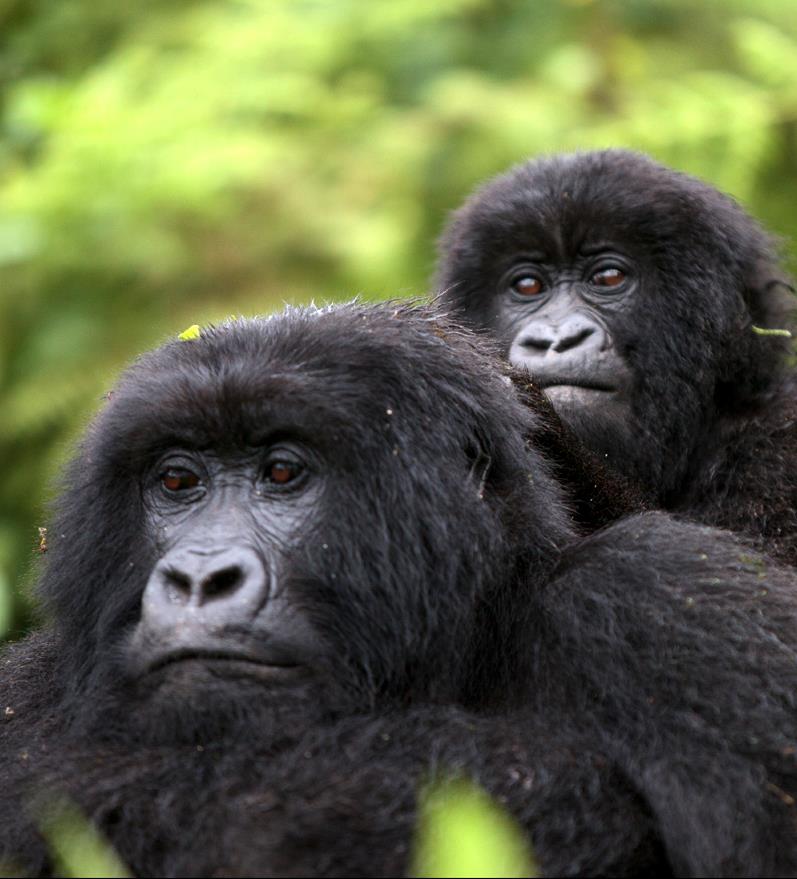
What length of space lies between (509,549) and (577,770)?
1.90 feet

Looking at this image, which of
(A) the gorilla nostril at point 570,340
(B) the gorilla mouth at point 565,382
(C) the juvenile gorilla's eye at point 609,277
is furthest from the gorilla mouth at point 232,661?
(C) the juvenile gorilla's eye at point 609,277

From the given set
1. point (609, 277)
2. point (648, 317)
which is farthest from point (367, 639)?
point (609, 277)

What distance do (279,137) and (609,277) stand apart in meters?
2.94

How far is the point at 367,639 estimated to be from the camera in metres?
3.21

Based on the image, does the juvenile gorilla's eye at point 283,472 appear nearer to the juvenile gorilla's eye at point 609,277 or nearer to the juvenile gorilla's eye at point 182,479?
the juvenile gorilla's eye at point 182,479

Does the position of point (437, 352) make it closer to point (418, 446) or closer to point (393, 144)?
point (418, 446)

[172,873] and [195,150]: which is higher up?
[195,150]

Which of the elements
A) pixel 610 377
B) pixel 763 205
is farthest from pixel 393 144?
pixel 610 377

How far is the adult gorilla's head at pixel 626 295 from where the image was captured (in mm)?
4913

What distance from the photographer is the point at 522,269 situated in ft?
17.7

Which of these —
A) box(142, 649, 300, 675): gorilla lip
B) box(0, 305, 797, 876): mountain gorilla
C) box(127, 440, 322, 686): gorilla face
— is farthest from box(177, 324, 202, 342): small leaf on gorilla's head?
box(142, 649, 300, 675): gorilla lip

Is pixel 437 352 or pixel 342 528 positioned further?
pixel 437 352

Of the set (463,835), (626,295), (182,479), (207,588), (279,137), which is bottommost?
(463,835)

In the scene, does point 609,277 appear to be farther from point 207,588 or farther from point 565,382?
point 207,588
